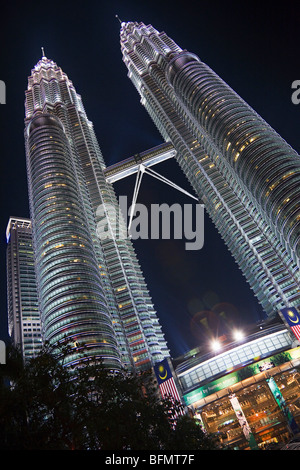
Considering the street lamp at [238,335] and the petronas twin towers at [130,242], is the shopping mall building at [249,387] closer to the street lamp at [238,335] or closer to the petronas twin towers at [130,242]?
the street lamp at [238,335]

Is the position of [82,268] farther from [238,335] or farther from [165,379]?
[238,335]

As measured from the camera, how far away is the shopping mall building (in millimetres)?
76625

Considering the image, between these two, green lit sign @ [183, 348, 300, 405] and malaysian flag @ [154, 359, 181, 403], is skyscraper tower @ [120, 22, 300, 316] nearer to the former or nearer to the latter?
green lit sign @ [183, 348, 300, 405]

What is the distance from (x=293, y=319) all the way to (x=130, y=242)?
309 feet

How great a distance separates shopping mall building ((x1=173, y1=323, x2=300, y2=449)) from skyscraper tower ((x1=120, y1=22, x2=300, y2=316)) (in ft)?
85.6

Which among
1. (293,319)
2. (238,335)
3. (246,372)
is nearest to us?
(246,372)

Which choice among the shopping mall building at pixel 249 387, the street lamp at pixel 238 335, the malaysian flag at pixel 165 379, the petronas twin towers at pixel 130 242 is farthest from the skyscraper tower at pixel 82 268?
the street lamp at pixel 238 335

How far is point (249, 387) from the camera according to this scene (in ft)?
282

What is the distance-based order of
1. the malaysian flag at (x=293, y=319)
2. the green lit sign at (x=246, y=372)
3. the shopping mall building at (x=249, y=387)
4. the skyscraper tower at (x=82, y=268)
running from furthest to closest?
the skyscraper tower at (x=82, y=268), the malaysian flag at (x=293, y=319), the green lit sign at (x=246, y=372), the shopping mall building at (x=249, y=387)

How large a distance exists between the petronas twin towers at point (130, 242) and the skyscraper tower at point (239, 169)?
1.25 feet

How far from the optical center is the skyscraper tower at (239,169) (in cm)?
10081

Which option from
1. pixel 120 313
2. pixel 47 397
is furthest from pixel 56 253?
pixel 47 397

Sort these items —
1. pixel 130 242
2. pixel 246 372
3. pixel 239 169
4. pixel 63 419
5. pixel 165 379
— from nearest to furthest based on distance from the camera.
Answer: pixel 63 419 < pixel 246 372 < pixel 165 379 < pixel 239 169 < pixel 130 242

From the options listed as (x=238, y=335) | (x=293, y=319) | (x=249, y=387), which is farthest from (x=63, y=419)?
(x=293, y=319)
